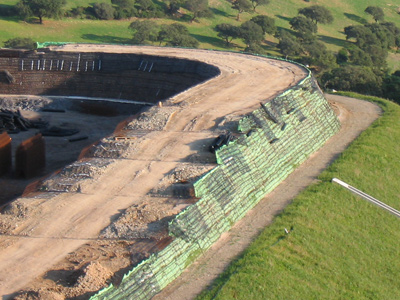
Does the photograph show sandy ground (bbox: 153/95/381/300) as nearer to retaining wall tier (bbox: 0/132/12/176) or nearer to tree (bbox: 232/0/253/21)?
retaining wall tier (bbox: 0/132/12/176)

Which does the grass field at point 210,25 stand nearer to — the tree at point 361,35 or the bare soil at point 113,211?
the tree at point 361,35

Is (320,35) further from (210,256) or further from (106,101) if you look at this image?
(210,256)

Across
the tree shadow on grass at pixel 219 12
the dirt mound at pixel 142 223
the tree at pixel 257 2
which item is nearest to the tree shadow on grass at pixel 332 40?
the tree at pixel 257 2

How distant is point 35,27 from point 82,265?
57625 mm

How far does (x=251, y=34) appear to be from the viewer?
236 feet

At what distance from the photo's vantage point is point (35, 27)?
68.7 metres

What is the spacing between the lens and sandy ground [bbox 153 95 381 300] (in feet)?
50.9

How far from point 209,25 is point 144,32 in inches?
561

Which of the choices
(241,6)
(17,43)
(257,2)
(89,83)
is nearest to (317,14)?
(257,2)

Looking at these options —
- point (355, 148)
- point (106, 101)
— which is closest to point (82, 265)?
point (355, 148)

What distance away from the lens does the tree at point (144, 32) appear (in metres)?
67.2

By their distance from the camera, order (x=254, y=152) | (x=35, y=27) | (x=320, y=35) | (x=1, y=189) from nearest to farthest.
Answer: (x=254, y=152) < (x=1, y=189) < (x=35, y=27) < (x=320, y=35)

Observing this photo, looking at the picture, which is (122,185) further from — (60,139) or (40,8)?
(40,8)

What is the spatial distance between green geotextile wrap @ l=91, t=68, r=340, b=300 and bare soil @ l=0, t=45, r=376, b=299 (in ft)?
1.42
